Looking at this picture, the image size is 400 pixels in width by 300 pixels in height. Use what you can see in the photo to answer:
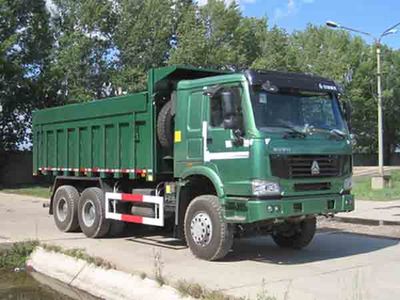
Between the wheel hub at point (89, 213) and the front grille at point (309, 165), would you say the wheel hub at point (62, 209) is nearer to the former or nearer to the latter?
the wheel hub at point (89, 213)

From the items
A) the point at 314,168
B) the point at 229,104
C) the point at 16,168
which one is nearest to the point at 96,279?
the point at 229,104

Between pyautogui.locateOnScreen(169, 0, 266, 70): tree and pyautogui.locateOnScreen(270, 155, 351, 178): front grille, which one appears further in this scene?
pyautogui.locateOnScreen(169, 0, 266, 70): tree

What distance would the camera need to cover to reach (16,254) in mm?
11734

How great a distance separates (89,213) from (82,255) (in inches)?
132

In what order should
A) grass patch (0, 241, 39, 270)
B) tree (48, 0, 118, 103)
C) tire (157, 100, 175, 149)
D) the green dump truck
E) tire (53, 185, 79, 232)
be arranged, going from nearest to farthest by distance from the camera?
the green dump truck
grass patch (0, 241, 39, 270)
tire (157, 100, 175, 149)
tire (53, 185, 79, 232)
tree (48, 0, 118, 103)

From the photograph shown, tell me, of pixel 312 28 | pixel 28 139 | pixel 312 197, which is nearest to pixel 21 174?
pixel 28 139

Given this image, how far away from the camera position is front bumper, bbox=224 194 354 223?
381 inches

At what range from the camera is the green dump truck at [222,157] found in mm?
9906

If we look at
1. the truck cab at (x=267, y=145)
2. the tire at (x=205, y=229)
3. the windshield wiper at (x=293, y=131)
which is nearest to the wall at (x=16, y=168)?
the tire at (x=205, y=229)

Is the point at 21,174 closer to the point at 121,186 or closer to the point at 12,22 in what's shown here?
the point at 12,22

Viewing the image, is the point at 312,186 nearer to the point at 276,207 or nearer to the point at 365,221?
the point at 276,207

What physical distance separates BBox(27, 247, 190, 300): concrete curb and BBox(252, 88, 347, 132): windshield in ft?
9.73

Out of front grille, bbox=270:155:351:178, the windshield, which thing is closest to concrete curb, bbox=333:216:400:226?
front grille, bbox=270:155:351:178

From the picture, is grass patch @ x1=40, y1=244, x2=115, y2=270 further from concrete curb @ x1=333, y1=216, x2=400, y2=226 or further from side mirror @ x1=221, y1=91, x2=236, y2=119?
concrete curb @ x1=333, y1=216, x2=400, y2=226
